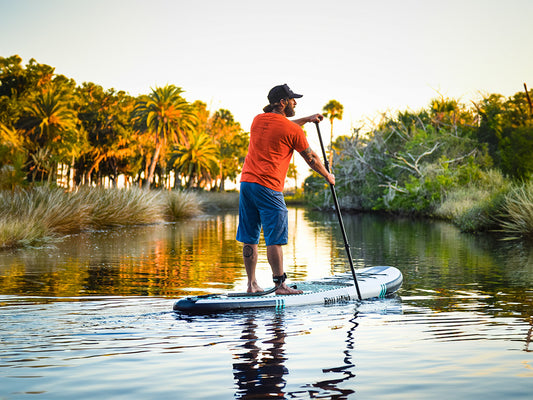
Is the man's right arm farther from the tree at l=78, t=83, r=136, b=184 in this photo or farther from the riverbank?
the tree at l=78, t=83, r=136, b=184

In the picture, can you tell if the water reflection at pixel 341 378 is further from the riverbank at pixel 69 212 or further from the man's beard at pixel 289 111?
the riverbank at pixel 69 212

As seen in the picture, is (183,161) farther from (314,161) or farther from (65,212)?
(314,161)

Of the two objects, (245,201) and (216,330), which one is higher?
(245,201)

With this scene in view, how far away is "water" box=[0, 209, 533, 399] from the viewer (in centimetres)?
486

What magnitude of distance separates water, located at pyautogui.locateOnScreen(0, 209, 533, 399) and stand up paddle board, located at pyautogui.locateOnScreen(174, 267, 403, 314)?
195 mm

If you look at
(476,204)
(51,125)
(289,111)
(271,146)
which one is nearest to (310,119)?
(289,111)

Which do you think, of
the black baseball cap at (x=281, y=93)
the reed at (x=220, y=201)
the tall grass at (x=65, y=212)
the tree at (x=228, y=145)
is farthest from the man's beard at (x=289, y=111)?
the tree at (x=228, y=145)

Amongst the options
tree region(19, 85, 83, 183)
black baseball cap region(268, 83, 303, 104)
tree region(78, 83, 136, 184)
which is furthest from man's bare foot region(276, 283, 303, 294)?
tree region(78, 83, 136, 184)

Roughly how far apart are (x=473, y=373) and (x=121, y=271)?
29.6ft

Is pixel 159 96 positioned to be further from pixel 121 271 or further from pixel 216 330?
pixel 216 330

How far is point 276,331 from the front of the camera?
22.9ft

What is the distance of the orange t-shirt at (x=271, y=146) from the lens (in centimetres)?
834

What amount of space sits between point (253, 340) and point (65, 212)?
17215 mm

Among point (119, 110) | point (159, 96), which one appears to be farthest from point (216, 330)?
point (119, 110)
